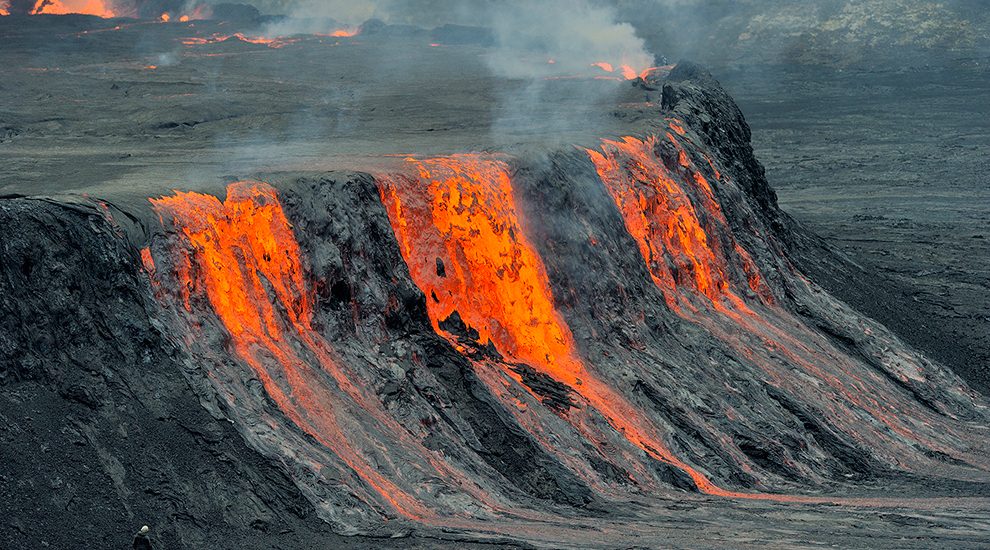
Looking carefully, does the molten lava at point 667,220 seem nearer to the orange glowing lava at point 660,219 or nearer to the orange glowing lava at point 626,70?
the orange glowing lava at point 660,219

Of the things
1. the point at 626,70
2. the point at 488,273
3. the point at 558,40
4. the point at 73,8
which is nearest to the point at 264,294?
the point at 488,273

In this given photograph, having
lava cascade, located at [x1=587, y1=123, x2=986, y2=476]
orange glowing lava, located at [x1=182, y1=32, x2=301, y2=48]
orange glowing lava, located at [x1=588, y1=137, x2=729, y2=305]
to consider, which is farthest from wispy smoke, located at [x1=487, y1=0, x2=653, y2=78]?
orange glowing lava, located at [x1=588, y1=137, x2=729, y2=305]

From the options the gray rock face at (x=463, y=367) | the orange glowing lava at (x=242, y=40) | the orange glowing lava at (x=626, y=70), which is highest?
the orange glowing lava at (x=626, y=70)

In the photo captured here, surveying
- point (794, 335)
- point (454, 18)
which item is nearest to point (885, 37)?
point (454, 18)

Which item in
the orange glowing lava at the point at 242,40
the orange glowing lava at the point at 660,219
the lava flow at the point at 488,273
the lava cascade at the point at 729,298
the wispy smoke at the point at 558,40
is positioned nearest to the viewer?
the lava flow at the point at 488,273

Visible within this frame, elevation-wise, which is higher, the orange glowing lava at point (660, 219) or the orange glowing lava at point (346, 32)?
the orange glowing lava at point (346, 32)

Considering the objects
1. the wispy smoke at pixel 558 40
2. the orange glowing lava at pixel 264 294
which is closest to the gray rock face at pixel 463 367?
the orange glowing lava at pixel 264 294

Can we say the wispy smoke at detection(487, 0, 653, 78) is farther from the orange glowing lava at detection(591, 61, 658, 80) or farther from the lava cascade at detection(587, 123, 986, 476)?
the lava cascade at detection(587, 123, 986, 476)
